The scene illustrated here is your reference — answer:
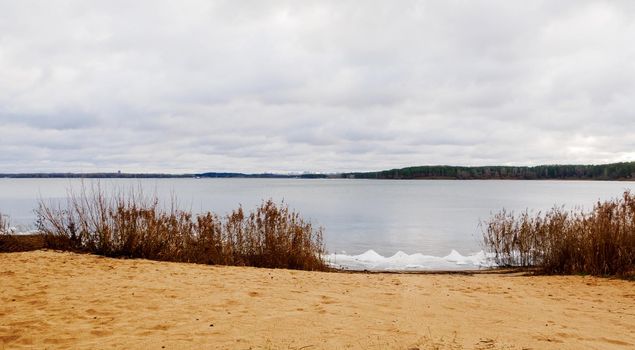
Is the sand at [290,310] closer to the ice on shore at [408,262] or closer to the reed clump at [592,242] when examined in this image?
the reed clump at [592,242]

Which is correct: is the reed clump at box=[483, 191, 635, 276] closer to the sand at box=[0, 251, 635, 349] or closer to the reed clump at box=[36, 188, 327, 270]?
the sand at box=[0, 251, 635, 349]

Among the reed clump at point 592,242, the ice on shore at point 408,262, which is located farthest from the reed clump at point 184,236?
the reed clump at point 592,242

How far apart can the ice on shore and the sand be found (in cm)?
630

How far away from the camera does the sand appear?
5664mm

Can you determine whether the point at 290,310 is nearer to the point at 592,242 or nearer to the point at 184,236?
the point at 184,236

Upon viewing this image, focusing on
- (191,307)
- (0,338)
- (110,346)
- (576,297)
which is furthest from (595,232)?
(0,338)

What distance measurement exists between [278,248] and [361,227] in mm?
18141

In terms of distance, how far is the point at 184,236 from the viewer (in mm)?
13898

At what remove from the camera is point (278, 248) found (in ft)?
46.7

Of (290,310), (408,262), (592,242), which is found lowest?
(408,262)

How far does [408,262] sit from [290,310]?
1224 centimetres

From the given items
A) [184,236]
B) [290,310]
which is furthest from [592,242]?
[184,236]

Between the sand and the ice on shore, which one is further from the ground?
the sand

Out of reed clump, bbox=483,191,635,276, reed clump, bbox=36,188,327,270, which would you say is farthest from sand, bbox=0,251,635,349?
reed clump, bbox=36,188,327,270
